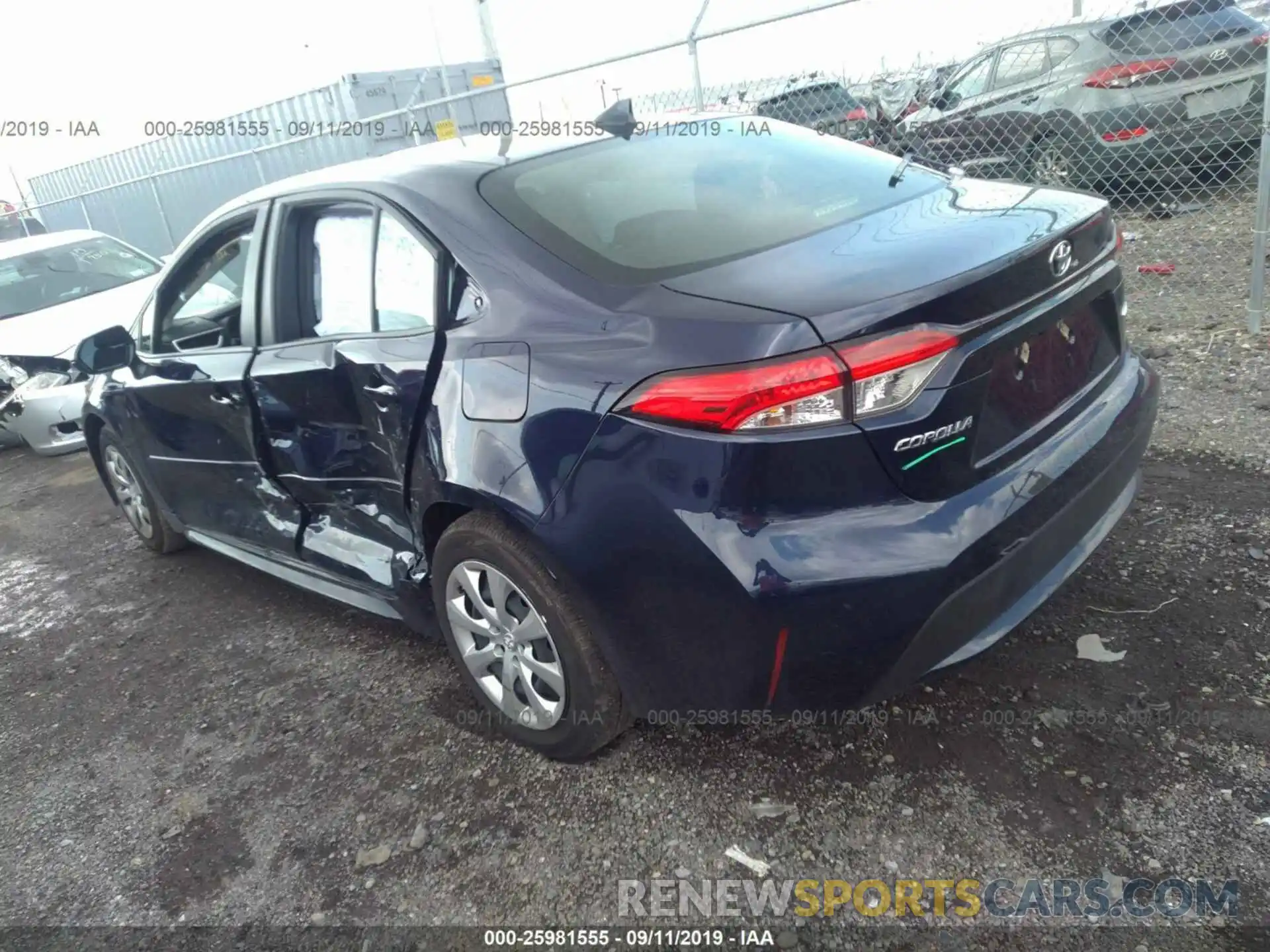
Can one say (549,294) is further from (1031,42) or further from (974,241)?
(1031,42)

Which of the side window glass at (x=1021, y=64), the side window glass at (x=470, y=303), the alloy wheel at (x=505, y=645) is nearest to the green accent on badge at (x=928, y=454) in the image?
the alloy wheel at (x=505, y=645)

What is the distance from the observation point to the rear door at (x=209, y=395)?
3.16 meters

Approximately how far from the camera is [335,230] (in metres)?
2.79

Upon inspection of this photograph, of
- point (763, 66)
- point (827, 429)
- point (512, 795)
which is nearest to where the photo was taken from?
point (827, 429)

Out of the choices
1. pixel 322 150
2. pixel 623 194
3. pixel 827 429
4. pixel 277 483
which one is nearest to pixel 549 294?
pixel 623 194

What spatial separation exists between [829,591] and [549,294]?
3.02ft

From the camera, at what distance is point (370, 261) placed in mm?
2648

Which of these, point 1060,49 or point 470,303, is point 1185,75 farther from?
point 470,303

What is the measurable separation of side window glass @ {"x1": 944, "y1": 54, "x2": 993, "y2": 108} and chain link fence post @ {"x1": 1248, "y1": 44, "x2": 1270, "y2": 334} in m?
3.60

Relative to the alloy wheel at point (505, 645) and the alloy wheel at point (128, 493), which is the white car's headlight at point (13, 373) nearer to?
the alloy wheel at point (128, 493)

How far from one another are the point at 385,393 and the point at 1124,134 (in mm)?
6138

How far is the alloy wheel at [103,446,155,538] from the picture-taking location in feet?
14.5

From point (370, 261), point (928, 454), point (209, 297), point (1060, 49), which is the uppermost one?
point (1060, 49)

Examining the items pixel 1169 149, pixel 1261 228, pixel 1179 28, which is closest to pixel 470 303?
pixel 1261 228
